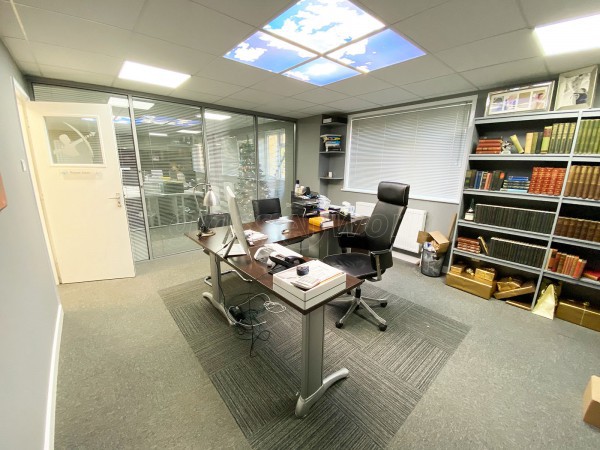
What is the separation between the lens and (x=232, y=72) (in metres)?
2.56

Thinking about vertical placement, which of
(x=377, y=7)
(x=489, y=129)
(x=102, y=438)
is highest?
(x=377, y=7)

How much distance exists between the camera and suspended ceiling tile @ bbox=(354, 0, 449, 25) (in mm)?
1420

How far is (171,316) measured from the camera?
2.41m

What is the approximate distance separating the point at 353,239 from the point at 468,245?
1.57 metres

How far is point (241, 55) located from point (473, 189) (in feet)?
9.63

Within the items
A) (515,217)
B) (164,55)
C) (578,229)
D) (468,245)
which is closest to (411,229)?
(468,245)

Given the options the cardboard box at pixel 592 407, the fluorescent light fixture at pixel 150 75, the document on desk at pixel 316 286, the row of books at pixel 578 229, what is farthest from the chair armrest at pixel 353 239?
the fluorescent light fixture at pixel 150 75

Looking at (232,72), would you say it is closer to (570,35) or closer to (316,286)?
(316,286)

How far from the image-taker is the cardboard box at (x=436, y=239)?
3.24 metres

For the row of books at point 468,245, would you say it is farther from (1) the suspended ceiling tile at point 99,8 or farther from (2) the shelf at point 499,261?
(1) the suspended ceiling tile at point 99,8

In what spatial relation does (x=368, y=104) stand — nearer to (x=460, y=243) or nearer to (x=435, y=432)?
(x=460, y=243)

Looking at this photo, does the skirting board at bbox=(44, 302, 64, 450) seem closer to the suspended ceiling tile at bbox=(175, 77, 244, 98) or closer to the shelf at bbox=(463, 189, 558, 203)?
the suspended ceiling tile at bbox=(175, 77, 244, 98)

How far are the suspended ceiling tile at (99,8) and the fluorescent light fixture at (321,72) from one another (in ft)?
4.58

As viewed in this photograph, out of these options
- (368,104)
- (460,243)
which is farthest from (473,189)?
(368,104)
